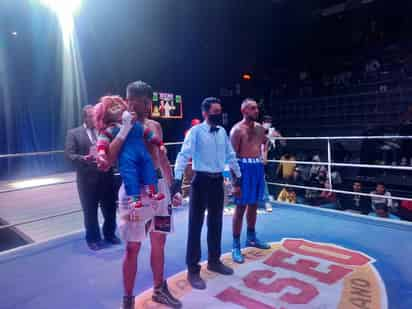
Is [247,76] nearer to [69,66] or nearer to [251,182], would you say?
[69,66]

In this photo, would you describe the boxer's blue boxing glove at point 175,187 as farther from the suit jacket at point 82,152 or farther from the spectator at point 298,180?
the spectator at point 298,180

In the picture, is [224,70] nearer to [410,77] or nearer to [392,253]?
[410,77]

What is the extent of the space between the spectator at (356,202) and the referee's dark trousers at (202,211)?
3.52 metres

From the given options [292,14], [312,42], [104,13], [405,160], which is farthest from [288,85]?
[104,13]

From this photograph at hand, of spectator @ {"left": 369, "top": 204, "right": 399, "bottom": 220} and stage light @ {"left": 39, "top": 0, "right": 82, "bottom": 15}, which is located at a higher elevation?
stage light @ {"left": 39, "top": 0, "right": 82, "bottom": 15}

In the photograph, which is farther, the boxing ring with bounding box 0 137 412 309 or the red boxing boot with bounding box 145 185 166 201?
the boxing ring with bounding box 0 137 412 309

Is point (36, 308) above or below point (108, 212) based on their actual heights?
below

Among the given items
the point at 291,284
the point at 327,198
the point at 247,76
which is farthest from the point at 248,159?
the point at 247,76

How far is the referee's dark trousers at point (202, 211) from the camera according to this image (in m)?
2.01

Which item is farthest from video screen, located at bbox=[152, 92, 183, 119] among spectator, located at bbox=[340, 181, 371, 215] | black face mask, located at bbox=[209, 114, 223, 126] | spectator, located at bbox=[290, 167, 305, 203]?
black face mask, located at bbox=[209, 114, 223, 126]

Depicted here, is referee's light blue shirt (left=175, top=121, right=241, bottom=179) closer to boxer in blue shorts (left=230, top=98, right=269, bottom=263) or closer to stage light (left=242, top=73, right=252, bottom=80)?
boxer in blue shorts (left=230, top=98, right=269, bottom=263)

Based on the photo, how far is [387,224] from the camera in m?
2.93

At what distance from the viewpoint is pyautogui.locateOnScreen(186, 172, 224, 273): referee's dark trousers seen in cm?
201

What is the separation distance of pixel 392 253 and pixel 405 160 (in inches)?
166
